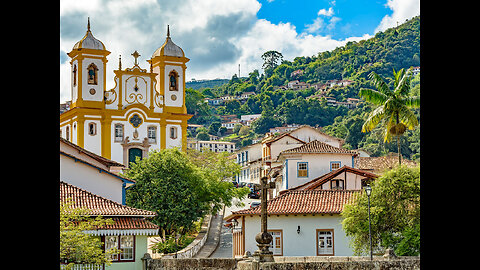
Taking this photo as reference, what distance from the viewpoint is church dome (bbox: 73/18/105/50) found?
69000 mm

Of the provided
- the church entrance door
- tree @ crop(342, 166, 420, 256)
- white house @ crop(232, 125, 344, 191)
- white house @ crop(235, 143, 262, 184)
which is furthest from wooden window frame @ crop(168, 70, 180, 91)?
tree @ crop(342, 166, 420, 256)

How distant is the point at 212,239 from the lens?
47.4 m

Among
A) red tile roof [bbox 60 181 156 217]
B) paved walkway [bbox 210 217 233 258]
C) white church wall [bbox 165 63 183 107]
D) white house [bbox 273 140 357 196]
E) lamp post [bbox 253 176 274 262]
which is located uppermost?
white church wall [bbox 165 63 183 107]

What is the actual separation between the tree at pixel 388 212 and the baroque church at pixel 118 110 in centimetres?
3768

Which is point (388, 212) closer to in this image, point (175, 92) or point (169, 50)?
point (175, 92)

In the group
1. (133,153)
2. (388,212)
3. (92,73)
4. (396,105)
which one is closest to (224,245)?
(396,105)

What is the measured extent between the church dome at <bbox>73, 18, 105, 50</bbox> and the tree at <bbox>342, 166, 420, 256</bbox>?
143 ft

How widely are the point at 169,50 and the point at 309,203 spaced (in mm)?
40868

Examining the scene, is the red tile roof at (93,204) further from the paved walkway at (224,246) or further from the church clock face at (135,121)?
the church clock face at (135,121)

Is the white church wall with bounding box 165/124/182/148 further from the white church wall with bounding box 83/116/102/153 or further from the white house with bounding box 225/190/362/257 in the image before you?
the white house with bounding box 225/190/362/257

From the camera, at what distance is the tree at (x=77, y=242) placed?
71.3 ft
